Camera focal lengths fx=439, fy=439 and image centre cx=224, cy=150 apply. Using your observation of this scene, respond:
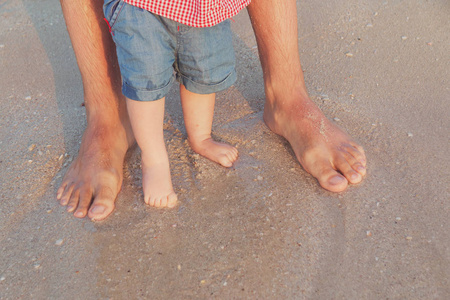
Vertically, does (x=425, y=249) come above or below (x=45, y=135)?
above

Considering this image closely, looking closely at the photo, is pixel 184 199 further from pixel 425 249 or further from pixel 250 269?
pixel 425 249

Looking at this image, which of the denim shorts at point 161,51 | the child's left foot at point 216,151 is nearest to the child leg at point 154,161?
the denim shorts at point 161,51

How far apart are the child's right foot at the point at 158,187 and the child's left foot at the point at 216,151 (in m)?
0.24

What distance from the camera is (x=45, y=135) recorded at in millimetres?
2205

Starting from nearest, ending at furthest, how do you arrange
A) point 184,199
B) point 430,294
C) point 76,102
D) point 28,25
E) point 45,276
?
point 430,294 → point 45,276 → point 184,199 → point 76,102 → point 28,25

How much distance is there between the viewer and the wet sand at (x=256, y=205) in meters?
1.49

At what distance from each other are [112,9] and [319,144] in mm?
1008

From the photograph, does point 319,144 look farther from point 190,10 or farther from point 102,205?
point 102,205

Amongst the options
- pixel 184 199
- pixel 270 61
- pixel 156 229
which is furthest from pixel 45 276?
pixel 270 61

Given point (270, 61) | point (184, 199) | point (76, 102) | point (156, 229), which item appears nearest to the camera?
point (156, 229)

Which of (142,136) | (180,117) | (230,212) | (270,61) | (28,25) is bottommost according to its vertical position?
(28,25)

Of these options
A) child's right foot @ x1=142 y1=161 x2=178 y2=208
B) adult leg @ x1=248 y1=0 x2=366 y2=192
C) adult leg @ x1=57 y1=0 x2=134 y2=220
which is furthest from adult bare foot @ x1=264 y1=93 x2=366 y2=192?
adult leg @ x1=57 y1=0 x2=134 y2=220

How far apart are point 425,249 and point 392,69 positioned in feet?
4.19

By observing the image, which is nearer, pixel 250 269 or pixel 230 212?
pixel 250 269
